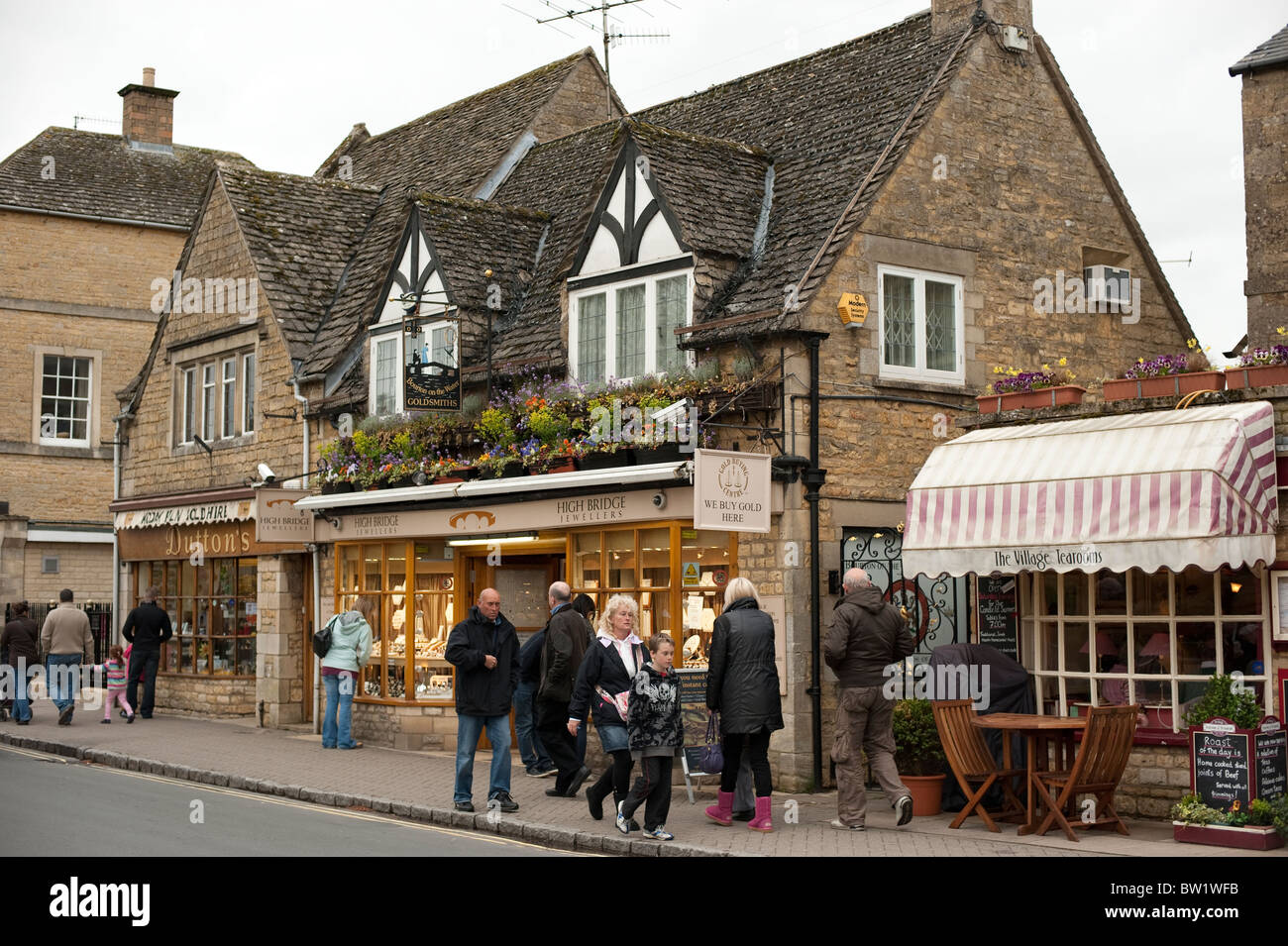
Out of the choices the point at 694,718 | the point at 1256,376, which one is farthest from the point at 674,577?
the point at 1256,376

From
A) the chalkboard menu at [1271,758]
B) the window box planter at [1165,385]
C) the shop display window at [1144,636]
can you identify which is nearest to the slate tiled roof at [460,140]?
the window box planter at [1165,385]

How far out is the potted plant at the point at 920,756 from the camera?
44.8 ft

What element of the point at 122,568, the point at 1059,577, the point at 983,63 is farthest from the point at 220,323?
the point at 1059,577

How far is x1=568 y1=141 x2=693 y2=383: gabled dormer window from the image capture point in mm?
17234

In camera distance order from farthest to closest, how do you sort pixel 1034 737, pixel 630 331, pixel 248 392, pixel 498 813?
pixel 248 392, pixel 630 331, pixel 498 813, pixel 1034 737

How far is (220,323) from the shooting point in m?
24.2

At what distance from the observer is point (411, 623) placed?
19.7 metres

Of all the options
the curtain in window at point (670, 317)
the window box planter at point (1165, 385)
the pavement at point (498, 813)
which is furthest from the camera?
the curtain in window at point (670, 317)

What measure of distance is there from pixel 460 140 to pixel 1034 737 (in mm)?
18349

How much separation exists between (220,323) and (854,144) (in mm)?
11395

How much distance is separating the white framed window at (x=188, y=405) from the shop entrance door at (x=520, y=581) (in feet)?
25.4

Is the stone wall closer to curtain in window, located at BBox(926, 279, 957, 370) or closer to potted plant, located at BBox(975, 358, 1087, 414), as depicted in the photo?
curtain in window, located at BBox(926, 279, 957, 370)

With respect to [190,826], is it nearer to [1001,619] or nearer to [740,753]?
[740,753]

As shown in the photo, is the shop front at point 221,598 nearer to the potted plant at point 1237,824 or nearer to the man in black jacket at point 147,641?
the man in black jacket at point 147,641
